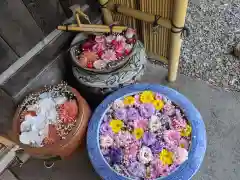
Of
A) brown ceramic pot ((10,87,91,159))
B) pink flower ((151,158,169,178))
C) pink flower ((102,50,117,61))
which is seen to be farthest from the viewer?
pink flower ((102,50,117,61))

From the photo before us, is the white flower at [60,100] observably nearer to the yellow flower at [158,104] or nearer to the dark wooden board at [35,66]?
the dark wooden board at [35,66]

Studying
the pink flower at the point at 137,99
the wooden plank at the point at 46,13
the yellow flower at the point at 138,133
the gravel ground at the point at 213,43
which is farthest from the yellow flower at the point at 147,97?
the wooden plank at the point at 46,13

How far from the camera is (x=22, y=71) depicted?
127 cm

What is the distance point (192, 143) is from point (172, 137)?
3.0 inches

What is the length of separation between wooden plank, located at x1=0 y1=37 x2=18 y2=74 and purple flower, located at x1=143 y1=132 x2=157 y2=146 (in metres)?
0.62

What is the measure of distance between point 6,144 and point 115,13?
0.77 metres

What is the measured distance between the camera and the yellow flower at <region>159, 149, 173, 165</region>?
1100 mm

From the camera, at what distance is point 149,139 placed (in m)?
1.14

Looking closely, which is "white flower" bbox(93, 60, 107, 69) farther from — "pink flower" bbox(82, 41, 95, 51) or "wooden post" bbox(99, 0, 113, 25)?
"wooden post" bbox(99, 0, 113, 25)

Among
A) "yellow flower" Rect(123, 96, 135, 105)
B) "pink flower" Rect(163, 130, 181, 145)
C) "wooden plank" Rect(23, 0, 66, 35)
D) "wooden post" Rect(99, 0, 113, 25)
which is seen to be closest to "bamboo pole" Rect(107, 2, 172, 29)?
"wooden post" Rect(99, 0, 113, 25)

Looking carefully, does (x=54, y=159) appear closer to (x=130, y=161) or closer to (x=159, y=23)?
(x=130, y=161)

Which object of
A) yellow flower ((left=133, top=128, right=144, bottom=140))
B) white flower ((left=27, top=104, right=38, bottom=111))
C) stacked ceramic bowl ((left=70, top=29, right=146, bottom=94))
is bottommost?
yellow flower ((left=133, top=128, right=144, bottom=140))

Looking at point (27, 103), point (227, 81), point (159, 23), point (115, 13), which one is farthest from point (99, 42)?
point (227, 81)

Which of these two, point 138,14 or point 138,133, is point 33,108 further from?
point 138,14
